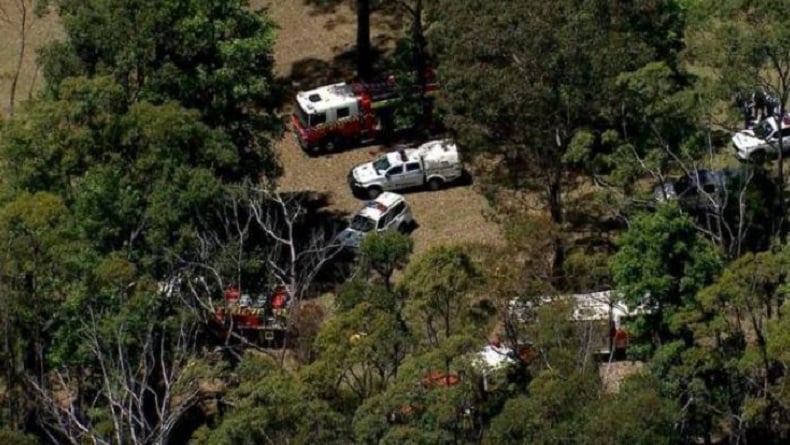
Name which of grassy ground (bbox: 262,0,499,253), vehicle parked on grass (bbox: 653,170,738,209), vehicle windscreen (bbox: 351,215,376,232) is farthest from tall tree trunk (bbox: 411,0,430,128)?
vehicle parked on grass (bbox: 653,170,738,209)

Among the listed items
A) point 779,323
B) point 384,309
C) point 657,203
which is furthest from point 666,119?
point 384,309

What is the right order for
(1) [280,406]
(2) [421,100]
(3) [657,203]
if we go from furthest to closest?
(2) [421,100] < (3) [657,203] < (1) [280,406]

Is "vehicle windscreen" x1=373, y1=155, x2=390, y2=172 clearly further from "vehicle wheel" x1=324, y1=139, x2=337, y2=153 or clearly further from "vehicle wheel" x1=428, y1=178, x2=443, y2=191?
"vehicle wheel" x1=324, y1=139, x2=337, y2=153

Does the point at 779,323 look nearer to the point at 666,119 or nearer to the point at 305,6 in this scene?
the point at 666,119

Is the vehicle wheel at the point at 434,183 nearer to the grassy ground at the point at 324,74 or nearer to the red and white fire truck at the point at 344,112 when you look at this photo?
the grassy ground at the point at 324,74

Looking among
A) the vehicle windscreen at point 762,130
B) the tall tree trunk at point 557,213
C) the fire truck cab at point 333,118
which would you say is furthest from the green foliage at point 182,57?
the vehicle windscreen at point 762,130

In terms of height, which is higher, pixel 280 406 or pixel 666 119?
pixel 666 119

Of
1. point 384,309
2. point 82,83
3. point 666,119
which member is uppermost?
point 82,83

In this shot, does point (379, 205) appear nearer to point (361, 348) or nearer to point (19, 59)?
point (361, 348)
